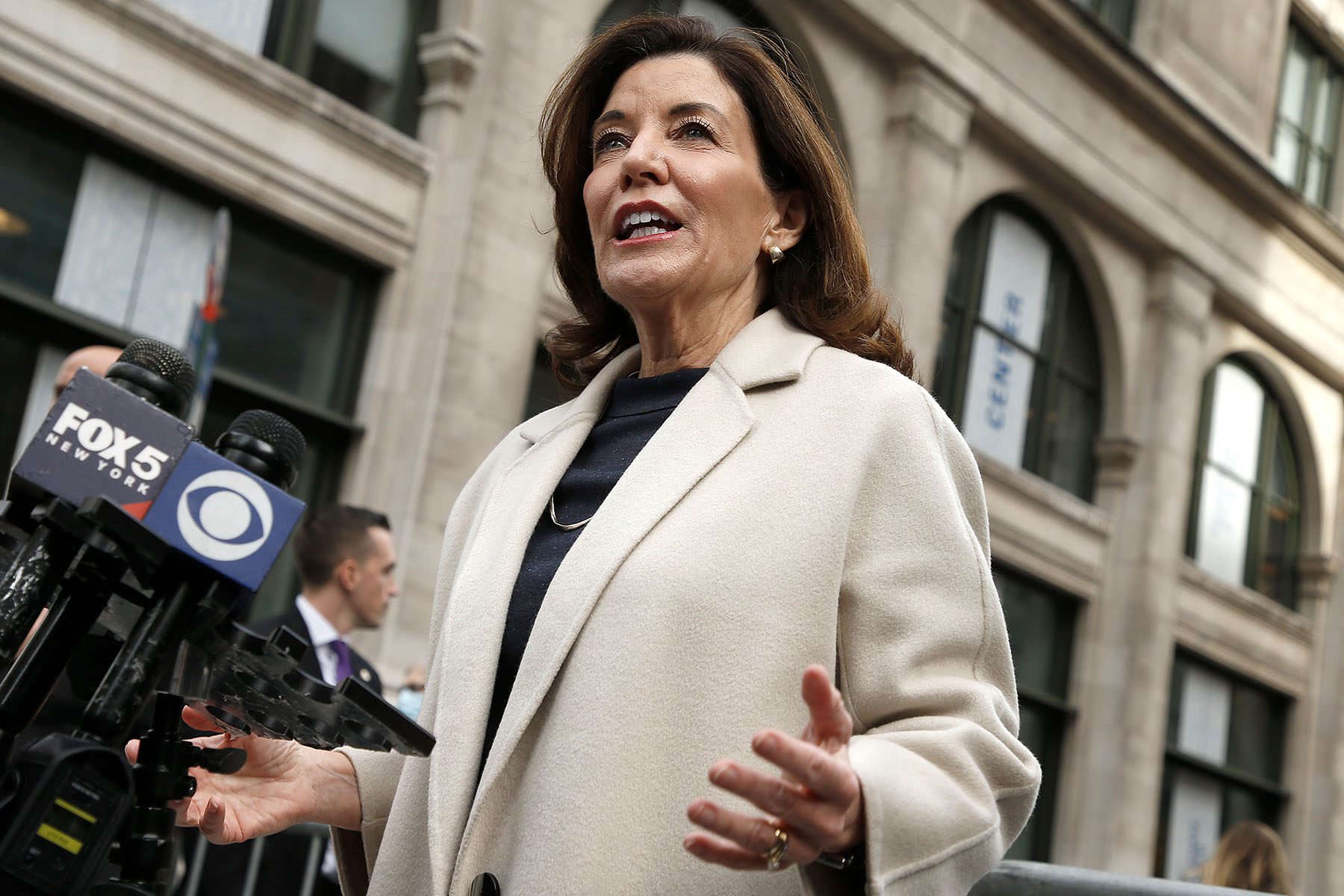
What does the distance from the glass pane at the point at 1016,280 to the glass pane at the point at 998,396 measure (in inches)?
9.1

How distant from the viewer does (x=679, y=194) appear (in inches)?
103

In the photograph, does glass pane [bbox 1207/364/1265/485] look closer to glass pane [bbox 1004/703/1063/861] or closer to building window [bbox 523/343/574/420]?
glass pane [bbox 1004/703/1063/861]

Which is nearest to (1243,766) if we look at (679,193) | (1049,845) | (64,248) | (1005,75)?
(1049,845)

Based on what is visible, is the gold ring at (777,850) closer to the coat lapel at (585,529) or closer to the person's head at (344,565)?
the coat lapel at (585,529)

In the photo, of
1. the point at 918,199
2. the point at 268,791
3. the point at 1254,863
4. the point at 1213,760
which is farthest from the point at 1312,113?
the point at 268,791

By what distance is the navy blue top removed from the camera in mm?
2396

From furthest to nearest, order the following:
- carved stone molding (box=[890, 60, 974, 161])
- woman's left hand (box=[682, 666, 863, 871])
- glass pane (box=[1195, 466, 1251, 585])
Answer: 1. glass pane (box=[1195, 466, 1251, 585])
2. carved stone molding (box=[890, 60, 974, 161])
3. woman's left hand (box=[682, 666, 863, 871])

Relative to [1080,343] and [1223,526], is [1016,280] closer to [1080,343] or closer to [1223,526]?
[1080,343]

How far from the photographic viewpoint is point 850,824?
71.7 inches

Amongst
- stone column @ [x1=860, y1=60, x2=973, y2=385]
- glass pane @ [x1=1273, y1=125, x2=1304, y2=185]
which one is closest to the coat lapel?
stone column @ [x1=860, y1=60, x2=973, y2=385]

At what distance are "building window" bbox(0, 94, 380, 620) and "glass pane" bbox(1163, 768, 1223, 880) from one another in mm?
12668

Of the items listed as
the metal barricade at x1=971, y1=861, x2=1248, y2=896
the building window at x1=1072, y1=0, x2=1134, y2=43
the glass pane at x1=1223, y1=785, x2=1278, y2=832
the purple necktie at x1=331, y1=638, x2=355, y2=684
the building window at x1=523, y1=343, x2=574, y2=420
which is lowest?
the metal barricade at x1=971, y1=861, x2=1248, y2=896

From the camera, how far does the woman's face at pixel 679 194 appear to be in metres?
2.61

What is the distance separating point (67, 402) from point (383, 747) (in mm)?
555
